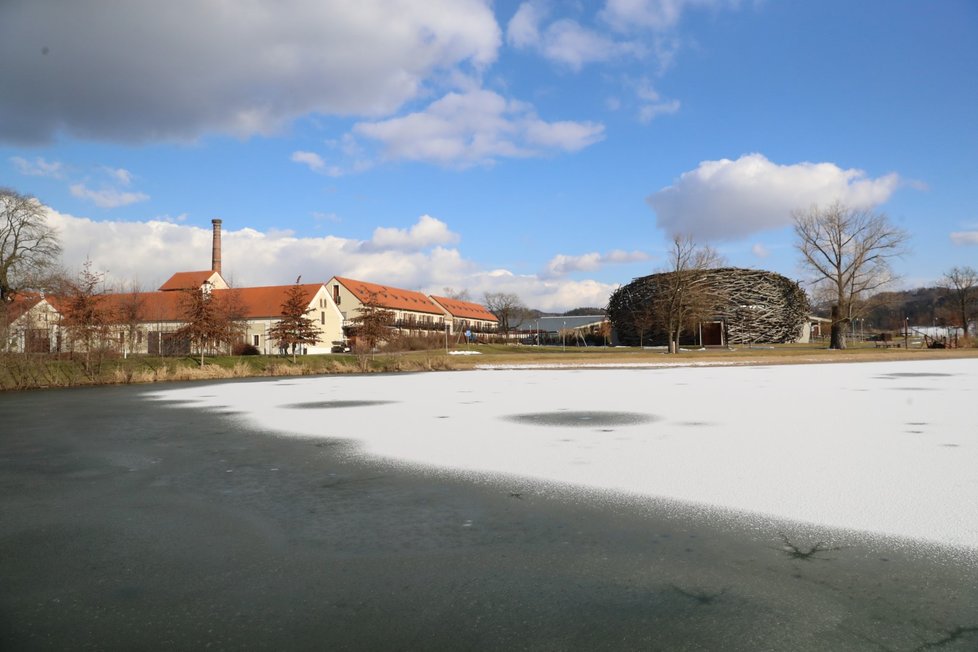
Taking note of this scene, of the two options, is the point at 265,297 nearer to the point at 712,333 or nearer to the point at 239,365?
the point at 239,365

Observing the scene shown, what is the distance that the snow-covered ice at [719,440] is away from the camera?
6125 millimetres

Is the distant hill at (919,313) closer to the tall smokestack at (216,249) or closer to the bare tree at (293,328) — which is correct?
the bare tree at (293,328)

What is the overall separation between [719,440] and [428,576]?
648 cm

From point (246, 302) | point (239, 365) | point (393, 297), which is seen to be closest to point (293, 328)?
point (239, 365)

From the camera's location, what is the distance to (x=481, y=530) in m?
5.49

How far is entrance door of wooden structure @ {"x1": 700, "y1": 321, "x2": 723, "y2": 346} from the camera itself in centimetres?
6762

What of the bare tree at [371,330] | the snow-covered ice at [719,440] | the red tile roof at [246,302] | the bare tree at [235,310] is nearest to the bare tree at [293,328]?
the bare tree at [371,330]

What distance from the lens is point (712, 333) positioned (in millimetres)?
68688

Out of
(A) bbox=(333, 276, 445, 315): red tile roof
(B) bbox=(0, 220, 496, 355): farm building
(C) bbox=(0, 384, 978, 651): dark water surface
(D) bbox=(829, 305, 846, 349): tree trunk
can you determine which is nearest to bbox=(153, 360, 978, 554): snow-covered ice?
(C) bbox=(0, 384, 978, 651): dark water surface

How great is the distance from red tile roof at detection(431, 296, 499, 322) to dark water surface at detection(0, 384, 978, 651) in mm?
113503

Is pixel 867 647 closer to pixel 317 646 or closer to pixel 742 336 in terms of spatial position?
pixel 317 646

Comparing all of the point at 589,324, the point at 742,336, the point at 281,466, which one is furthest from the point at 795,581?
the point at 589,324

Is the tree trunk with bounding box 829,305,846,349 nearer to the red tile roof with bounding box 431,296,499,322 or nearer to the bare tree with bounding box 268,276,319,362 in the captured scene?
the bare tree with bounding box 268,276,319,362

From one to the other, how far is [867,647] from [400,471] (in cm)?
566
